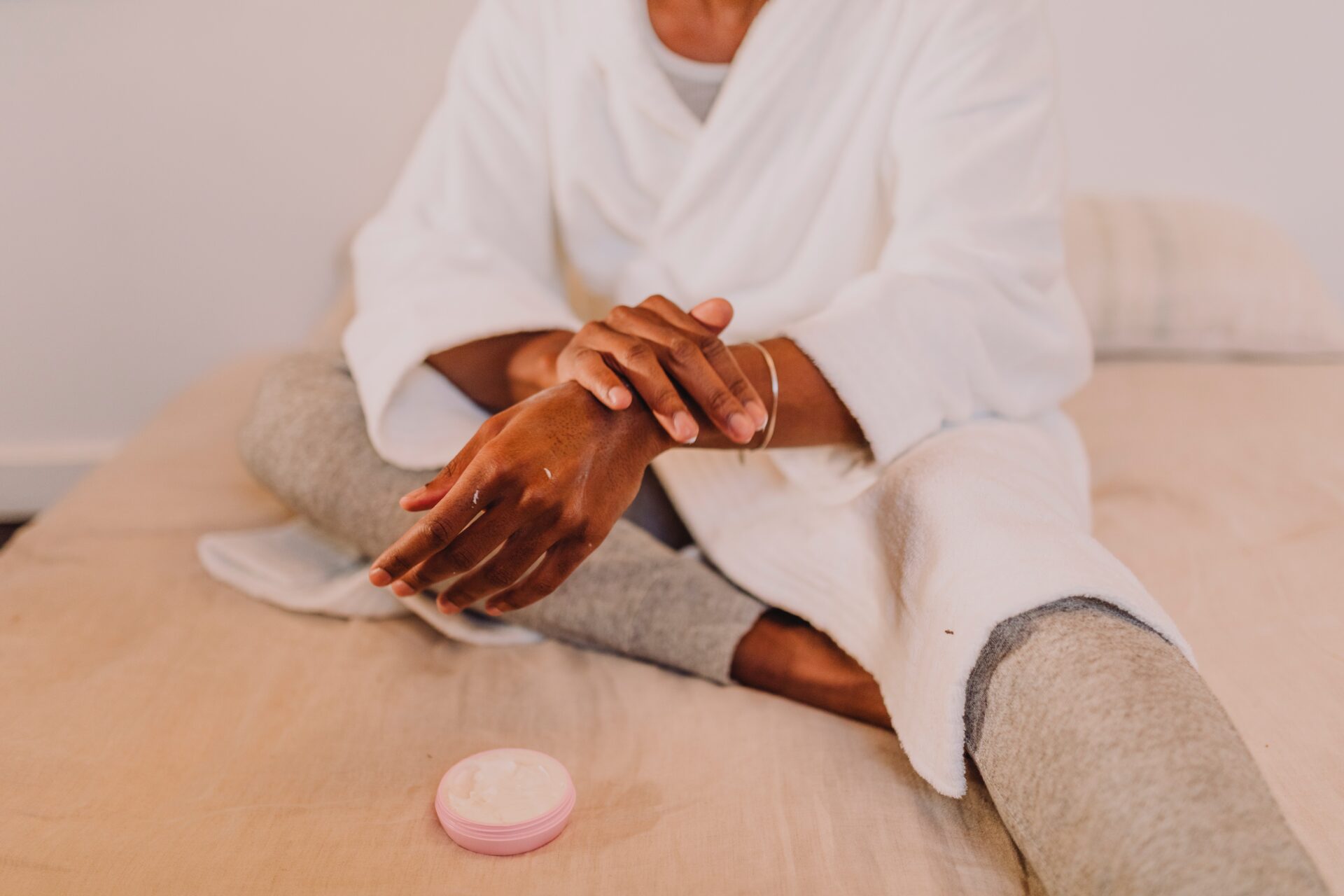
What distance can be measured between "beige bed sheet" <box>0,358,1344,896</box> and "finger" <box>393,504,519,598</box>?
155 mm

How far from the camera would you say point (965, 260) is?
0.86 metres

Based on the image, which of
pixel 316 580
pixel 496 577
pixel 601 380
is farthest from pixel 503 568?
pixel 316 580

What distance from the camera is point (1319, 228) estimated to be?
1.88 meters

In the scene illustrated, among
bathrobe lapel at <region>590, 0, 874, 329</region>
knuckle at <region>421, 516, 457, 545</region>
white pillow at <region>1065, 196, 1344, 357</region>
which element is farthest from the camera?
white pillow at <region>1065, 196, 1344, 357</region>

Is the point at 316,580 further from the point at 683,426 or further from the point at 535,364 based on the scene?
the point at 683,426

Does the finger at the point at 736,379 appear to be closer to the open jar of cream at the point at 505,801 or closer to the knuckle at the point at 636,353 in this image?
the knuckle at the point at 636,353

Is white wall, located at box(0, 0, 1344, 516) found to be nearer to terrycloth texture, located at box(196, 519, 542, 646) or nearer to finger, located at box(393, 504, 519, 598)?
terrycloth texture, located at box(196, 519, 542, 646)

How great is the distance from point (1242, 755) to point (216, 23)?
5.77 feet

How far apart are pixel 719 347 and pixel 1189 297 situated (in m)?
1.13

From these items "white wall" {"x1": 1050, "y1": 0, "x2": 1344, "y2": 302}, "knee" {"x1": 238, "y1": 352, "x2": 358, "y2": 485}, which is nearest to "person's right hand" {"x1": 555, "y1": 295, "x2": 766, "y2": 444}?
"knee" {"x1": 238, "y1": 352, "x2": 358, "y2": 485}

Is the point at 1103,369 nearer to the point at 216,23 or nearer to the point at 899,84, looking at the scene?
the point at 899,84

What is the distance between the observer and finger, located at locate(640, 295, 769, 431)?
0.73m

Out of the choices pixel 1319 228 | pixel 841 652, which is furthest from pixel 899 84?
→ pixel 1319 228

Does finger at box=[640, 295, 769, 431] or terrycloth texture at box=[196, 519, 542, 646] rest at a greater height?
finger at box=[640, 295, 769, 431]
